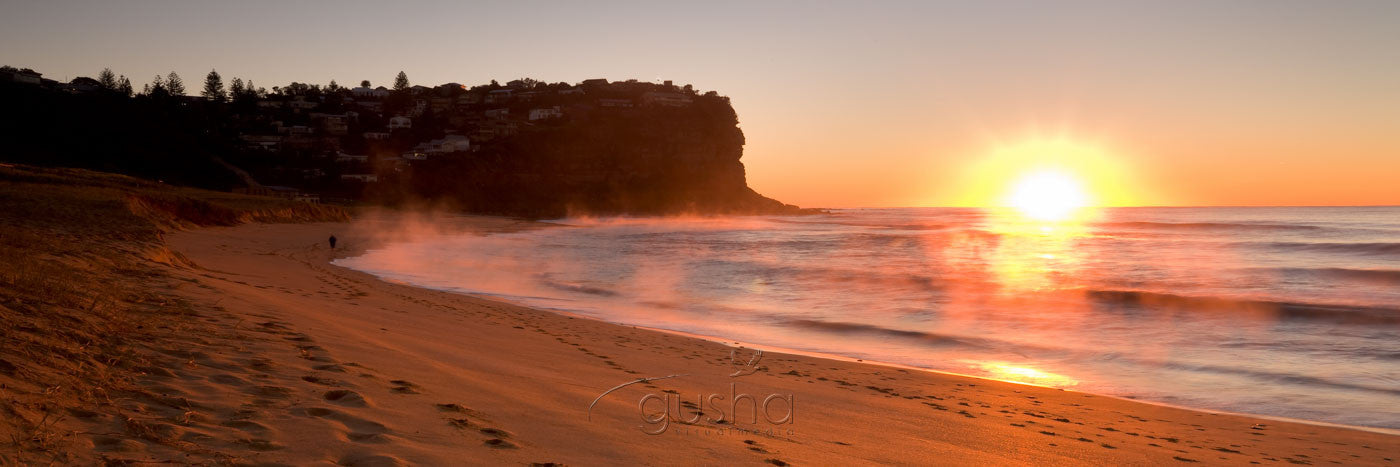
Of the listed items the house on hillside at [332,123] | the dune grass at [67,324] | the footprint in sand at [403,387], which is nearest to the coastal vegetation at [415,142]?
the house on hillside at [332,123]

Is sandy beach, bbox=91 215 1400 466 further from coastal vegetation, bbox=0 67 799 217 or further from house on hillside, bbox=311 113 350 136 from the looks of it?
house on hillside, bbox=311 113 350 136

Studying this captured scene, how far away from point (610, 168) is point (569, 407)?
382 feet

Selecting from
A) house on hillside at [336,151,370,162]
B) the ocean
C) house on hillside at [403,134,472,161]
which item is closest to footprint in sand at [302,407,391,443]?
the ocean

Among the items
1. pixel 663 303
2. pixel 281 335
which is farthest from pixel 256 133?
pixel 281 335

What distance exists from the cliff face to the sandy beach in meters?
88.8

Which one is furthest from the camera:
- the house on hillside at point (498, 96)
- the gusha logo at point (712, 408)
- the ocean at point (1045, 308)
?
the house on hillside at point (498, 96)

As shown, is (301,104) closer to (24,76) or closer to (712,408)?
(24,76)

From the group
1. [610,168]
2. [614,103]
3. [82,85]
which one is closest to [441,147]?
[610,168]

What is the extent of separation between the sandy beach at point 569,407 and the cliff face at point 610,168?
291 feet

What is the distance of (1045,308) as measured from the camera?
1902 centimetres

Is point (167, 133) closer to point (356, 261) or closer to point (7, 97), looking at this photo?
point (7, 97)

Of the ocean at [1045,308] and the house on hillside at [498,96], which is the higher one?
the house on hillside at [498,96]

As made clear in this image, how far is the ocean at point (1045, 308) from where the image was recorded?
11.0 m

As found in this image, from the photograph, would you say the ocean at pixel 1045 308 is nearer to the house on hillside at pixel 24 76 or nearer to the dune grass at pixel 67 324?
the dune grass at pixel 67 324
